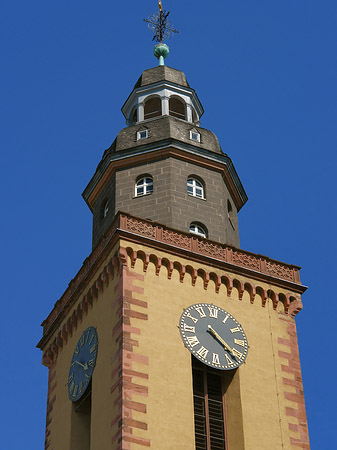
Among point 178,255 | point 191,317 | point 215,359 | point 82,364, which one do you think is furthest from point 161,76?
point 215,359

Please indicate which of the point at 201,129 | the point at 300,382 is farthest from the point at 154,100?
the point at 300,382

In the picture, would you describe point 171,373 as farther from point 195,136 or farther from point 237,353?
point 195,136

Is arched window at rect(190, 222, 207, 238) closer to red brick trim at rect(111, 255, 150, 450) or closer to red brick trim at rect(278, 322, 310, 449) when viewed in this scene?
red brick trim at rect(111, 255, 150, 450)

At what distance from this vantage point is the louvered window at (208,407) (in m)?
36.5

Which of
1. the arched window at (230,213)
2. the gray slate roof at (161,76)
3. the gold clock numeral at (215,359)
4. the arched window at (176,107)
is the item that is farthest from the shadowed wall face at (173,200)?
the gray slate roof at (161,76)

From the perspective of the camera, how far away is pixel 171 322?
37688 millimetres

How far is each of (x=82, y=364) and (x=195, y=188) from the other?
7.57 meters

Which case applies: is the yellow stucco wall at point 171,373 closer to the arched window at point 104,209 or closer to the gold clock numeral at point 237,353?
the gold clock numeral at point 237,353

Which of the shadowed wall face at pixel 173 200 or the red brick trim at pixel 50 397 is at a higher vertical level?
the shadowed wall face at pixel 173 200

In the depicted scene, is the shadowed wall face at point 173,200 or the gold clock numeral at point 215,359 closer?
the gold clock numeral at point 215,359

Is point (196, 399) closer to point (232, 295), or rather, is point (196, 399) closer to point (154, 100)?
point (232, 295)

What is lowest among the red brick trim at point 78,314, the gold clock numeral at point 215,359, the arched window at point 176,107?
the gold clock numeral at point 215,359

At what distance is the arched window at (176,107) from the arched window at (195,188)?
4761mm

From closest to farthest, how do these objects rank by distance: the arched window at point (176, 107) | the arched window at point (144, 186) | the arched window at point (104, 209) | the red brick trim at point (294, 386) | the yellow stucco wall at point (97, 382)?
the yellow stucco wall at point (97, 382)
the red brick trim at point (294, 386)
the arched window at point (144, 186)
the arched window at point (104, 209)
the arched window at point (176, 107)
